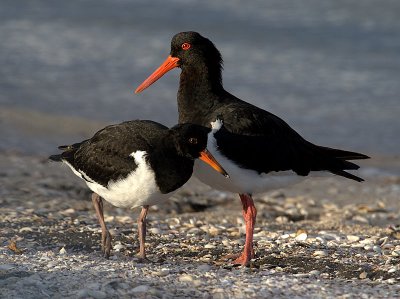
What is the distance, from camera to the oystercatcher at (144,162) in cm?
571

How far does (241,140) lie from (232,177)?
0.94ft

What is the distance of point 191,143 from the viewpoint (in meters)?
5.77

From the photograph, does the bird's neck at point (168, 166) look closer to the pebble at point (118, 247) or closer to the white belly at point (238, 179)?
the white belly at point (238, 179)

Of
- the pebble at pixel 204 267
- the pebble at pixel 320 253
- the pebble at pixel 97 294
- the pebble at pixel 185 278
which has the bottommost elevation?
the pebble at pixel 97 294

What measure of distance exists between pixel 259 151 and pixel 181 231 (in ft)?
4.09

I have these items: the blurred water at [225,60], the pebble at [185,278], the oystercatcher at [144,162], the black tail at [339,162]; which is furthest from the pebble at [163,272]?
the blurred water at [225,60]

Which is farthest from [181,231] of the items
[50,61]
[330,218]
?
[50,61]

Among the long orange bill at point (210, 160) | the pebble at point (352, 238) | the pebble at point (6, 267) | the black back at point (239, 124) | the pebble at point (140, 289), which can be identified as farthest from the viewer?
the pebble at point (352, 238)

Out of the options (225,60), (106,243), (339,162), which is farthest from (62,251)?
(225,60)

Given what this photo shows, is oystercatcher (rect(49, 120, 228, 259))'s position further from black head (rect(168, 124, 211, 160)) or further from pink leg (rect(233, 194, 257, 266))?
pink leg (rect(233, 194, 257, 266))

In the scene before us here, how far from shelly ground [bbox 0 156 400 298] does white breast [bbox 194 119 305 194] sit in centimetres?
52

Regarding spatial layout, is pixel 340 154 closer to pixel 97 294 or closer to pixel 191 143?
pixel 191 143

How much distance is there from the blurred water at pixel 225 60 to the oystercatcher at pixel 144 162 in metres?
5.19

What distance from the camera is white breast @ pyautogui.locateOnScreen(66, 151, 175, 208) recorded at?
5.69 m
